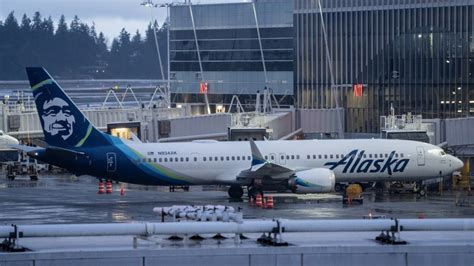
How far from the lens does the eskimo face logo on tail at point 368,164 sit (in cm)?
5375

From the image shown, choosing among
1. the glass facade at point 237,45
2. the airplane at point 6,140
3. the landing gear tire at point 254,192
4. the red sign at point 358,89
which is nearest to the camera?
the landing gear tire at point 254,192

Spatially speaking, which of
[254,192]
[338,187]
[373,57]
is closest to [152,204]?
[254,192]

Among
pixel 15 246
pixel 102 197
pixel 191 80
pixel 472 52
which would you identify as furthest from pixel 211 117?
pixel 15 246

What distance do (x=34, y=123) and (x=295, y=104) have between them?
74.7 feet

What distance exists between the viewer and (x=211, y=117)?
78.7 metres

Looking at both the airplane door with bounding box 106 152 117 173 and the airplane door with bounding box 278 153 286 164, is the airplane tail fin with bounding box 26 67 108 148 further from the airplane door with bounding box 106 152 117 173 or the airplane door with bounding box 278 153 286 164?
the airplane door with bounding box 278 153 286 164

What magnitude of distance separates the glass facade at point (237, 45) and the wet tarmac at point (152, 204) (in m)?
42.6

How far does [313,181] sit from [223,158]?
4.65m

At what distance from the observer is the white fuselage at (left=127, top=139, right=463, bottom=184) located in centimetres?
5306

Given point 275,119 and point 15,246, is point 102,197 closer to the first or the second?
point 275,119

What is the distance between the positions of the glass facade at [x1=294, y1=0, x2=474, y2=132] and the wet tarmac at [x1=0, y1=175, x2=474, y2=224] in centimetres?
2581

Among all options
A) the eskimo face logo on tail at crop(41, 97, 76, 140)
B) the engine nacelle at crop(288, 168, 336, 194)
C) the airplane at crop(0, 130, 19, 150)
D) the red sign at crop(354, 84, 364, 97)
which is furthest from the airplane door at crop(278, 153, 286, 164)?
the red sign at crop(354, 84, 364, 97)

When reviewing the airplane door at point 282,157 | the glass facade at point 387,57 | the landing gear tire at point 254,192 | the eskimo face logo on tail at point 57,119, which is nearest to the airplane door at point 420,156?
the airplane door at point 282,157

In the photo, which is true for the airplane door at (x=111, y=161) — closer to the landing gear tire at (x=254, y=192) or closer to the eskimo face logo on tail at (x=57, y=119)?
the eskimo face logo on tail at (x=57, y=119)
